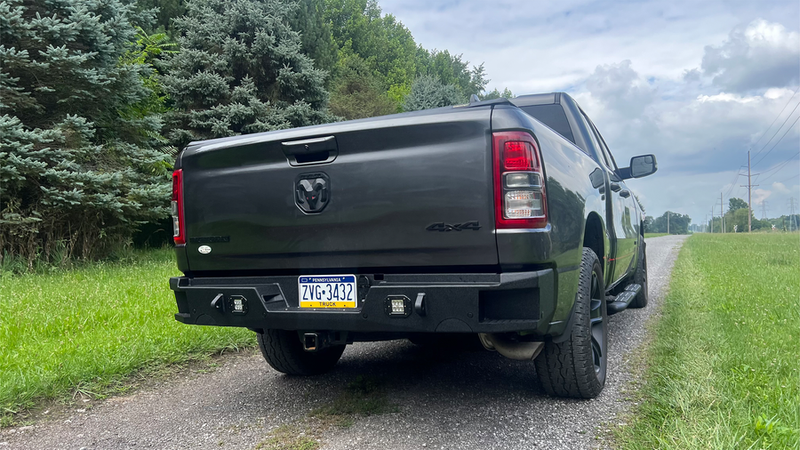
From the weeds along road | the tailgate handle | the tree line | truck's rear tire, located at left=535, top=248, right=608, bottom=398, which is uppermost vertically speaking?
the tree line

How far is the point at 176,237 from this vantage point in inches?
123

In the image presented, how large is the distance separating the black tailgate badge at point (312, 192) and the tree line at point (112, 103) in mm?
7512

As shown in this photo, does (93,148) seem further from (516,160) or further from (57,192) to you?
(516,160)

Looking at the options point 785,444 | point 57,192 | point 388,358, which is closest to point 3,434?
point 388,358

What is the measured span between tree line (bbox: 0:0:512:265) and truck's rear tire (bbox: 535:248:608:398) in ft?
27.3

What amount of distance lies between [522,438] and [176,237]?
2125 mm

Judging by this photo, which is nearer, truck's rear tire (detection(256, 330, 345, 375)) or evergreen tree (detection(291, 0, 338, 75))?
truck's rear tire (detection(256, 330, 345, 375))

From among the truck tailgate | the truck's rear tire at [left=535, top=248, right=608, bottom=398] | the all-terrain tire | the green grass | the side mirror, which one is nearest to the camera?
the green grass

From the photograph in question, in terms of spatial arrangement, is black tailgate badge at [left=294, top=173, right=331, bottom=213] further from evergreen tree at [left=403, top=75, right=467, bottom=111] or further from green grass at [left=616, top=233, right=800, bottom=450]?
evergreen tree at [left=403, top=75, right=467, bottom=111]

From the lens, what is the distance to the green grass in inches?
91.4

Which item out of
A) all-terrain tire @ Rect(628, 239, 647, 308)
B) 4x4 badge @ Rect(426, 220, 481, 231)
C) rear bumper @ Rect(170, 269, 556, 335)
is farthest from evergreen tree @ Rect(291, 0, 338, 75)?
4x4 badge @ Rect(426, 220, 481, 231)

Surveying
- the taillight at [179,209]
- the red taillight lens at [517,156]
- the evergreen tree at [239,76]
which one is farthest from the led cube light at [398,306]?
the evergreen tree at [239,76]

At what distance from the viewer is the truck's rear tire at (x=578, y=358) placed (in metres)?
2.86

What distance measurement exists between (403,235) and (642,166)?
3639 millimetres
